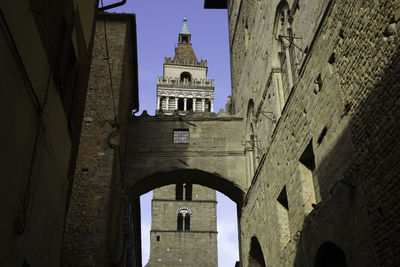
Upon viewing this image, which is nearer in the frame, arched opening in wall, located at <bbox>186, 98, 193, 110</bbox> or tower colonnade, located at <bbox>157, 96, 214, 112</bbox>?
tower colonnade, located at <bbox>157, 96, 214, 112</bbox>

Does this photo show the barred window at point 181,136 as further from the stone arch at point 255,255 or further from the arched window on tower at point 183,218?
the arched window on tower at point 183,218

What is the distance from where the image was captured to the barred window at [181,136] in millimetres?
14866

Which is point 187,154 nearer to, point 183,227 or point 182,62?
point 183,227

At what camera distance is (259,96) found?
1304 centimetres

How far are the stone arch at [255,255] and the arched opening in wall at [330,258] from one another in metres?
5.20

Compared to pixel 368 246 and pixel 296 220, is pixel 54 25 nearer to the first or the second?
pixel 368 246

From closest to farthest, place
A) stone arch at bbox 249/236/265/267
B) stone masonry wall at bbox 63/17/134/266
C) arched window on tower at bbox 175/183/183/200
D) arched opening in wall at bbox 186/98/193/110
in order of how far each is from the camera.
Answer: stone masonry wall at bbox 63/17/134/266
stone arch at bbox 249/236/265/267
arched window on tower at bbox 175/183/183/200
arched opening in wall at bbox 186/98/193/110

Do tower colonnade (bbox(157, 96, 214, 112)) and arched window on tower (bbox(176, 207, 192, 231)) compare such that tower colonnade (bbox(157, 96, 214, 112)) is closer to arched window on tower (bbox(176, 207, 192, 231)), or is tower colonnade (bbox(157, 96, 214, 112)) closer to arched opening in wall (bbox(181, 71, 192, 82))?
arched opening in wall (bbox(181, 71, 192, 82))

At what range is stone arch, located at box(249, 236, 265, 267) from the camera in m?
13.5

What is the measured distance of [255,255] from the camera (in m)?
13.6

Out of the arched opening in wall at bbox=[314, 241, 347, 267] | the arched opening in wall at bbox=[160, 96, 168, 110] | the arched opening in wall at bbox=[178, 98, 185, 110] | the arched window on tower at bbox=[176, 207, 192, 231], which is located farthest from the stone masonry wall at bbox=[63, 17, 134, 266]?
the arched opening in wall at bbox=[178, 98, 185, 110]

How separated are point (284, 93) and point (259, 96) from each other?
2.16 m

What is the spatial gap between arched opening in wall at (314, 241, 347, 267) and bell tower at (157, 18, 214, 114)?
36.9 m

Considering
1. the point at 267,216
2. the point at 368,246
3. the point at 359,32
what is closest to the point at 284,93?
the point at 267,216
